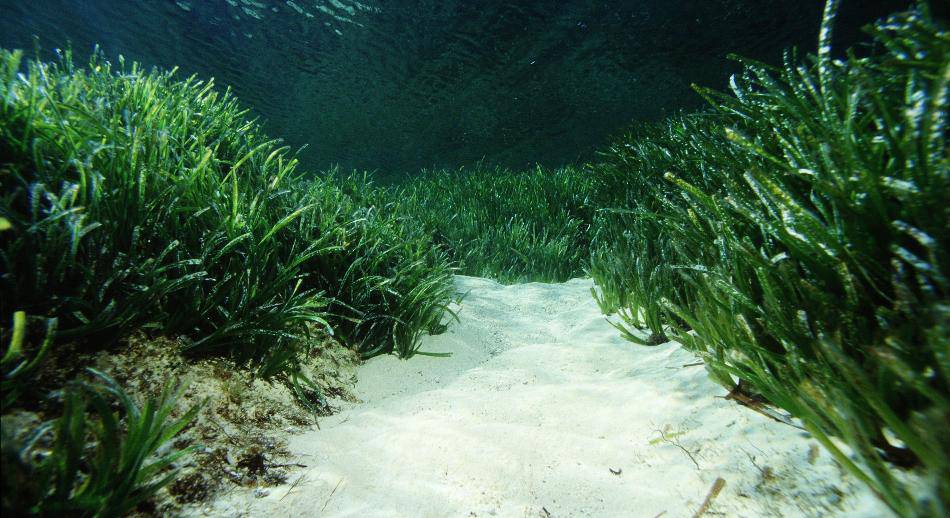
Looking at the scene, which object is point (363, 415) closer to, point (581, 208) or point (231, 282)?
point (231, 282)

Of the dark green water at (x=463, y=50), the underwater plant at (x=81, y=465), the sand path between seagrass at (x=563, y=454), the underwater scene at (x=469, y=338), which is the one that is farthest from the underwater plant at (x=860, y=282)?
the dark green water at (x=463, y=50)

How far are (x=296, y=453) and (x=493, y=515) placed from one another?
2.71 ft

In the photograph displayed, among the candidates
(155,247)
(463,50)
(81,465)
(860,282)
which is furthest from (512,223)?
(463,50)

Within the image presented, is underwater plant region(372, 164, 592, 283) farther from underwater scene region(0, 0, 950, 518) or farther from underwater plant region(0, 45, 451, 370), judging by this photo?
underwater plant region(0, 45, 451, 370)

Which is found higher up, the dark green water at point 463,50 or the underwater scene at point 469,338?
the dark green water at point 463,50

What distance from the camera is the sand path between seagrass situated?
3.66ft

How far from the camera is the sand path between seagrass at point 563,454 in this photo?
3.66 ft

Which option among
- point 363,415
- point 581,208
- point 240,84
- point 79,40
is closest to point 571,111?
point 581,208

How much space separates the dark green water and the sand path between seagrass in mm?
20616

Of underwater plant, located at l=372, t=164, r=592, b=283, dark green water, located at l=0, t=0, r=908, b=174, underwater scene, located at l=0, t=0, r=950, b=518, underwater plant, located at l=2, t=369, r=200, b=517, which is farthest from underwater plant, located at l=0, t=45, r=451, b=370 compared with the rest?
dark green water, located at l=0, t=0, r=908, b=174

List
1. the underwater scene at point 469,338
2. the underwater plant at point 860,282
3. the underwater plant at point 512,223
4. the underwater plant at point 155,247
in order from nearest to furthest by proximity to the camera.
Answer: the underwater plant at point 860,282
the underwater scene at point 469,338
the underwater plant at point 155,247
the underwater plant at point 512,223

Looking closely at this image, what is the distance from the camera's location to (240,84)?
2748cm

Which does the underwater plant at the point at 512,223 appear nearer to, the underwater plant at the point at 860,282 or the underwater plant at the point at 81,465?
the underwater plant at the point at 860,282

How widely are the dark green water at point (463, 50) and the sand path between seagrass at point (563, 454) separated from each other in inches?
812
